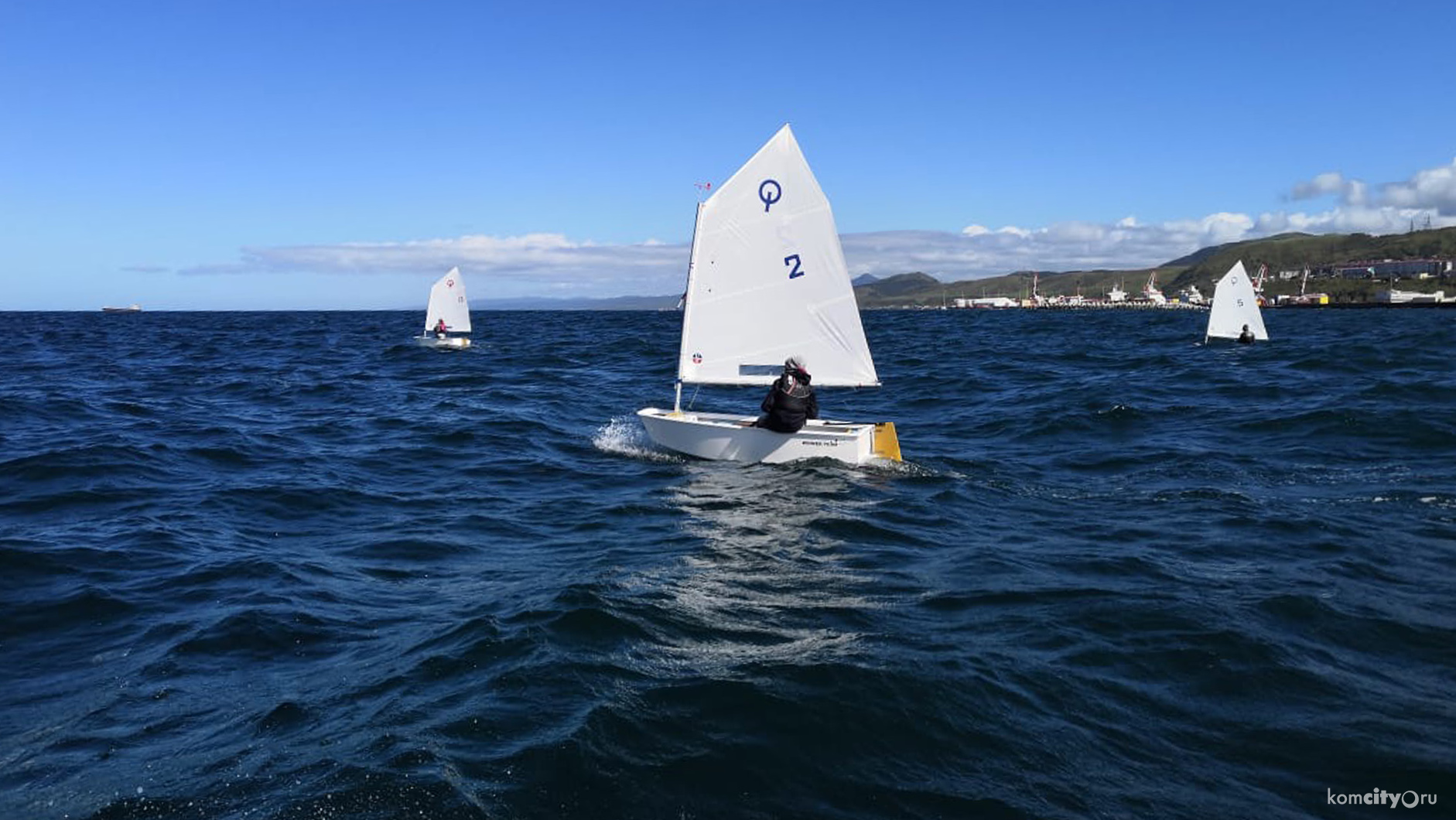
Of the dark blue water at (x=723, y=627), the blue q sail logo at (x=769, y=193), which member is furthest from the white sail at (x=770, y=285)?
the dark blue water at (x=723, y=627)

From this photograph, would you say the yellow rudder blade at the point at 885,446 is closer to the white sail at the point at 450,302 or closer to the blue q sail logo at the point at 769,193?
the blue q sail logo at the point at 769,193

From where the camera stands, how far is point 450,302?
6141 centimetres

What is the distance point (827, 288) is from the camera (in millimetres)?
19391

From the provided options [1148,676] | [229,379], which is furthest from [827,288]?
[229,379]

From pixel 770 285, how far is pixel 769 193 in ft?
6.65

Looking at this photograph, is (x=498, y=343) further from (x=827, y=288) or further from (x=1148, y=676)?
(x=1148, y=676)

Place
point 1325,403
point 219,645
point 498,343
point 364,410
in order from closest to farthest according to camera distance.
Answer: point 219,645, point 1325,403, point 364,410, point 498,343

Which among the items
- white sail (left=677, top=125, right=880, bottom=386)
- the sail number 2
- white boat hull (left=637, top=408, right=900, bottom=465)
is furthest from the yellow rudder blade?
the sail number 2

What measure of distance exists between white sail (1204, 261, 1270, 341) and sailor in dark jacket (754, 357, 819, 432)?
152ft

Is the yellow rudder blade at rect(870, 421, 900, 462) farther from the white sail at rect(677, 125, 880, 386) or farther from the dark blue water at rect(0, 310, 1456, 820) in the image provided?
the white sail at rect(677, 125, 880, 386)

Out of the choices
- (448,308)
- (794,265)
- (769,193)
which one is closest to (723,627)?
(794,265)

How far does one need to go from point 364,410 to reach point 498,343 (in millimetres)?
38863

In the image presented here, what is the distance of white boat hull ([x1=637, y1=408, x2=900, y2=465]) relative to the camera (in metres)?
18.1

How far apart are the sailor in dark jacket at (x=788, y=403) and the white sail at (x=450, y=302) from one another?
46.4 meters
